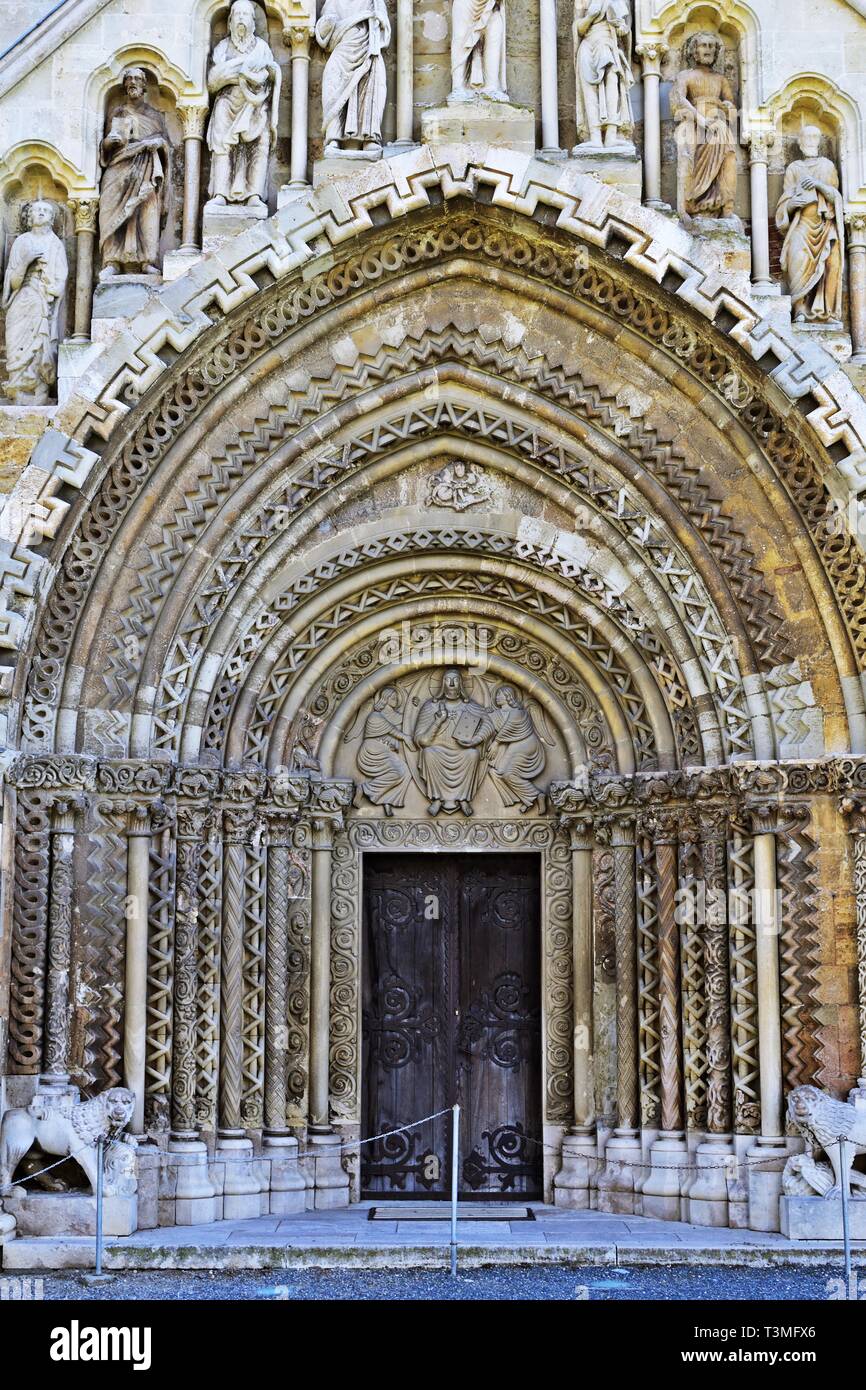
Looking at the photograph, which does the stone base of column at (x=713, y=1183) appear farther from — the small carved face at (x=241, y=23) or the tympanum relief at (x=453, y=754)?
the small carved face at (x=241, y=23)

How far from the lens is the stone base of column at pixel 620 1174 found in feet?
44.0

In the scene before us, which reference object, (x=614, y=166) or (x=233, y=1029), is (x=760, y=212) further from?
(x=233, y=1029)

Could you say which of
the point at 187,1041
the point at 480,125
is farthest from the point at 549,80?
the point at 187,1041

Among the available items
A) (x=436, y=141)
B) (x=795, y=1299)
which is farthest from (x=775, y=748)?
(x=436, y=141)

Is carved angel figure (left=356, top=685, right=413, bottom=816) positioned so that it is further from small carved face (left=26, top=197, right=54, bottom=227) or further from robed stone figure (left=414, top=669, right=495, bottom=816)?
small carved face (left=26, top=197, right=54, bottom=227)

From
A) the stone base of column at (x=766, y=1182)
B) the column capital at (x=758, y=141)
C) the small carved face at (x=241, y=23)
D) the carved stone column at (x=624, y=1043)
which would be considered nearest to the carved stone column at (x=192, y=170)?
the small carved face at (x=241, y=23)

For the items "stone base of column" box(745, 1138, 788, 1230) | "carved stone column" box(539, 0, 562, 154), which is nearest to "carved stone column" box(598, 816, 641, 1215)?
"stone base of column" box(745, 1138, 788, 1230)

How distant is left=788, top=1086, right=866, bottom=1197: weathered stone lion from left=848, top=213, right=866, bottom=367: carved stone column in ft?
16.6

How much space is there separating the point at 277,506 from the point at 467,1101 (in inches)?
181

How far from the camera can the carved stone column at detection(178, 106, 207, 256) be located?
13242 millimetres

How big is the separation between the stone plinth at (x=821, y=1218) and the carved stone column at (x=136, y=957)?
4.32 meters

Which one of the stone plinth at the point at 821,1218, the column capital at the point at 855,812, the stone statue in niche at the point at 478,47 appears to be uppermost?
the stone statue in niche at the point at 478,47

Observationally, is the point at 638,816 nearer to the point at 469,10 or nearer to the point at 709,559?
the point at 709,559

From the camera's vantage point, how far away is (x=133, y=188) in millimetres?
13273
